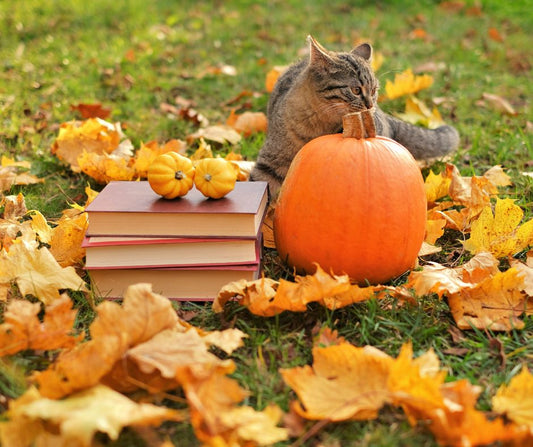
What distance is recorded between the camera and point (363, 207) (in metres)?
1.82

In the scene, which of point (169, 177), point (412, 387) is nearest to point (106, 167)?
point (169, 177)

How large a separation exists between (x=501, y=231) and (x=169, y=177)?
1193 mm

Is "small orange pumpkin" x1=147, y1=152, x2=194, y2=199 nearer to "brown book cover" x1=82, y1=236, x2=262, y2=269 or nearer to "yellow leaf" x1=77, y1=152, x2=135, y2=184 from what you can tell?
"brown book cover" x1=82, y1=236, x2=262, y2=269

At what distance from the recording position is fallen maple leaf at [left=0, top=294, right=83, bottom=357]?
1.49 meters

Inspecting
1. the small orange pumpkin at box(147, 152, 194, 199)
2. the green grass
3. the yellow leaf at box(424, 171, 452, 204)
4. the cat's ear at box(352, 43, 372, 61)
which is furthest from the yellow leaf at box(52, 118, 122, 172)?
the yellow leaf at box(424, 171, 452, 204)

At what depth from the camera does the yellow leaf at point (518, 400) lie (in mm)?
1321

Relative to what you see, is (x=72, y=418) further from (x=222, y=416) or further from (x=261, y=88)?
(x=261, y=88)

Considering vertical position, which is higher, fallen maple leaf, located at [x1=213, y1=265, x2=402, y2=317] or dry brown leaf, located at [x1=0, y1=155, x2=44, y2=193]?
fallen maple leaf, located at [x1=213, y1=265, x2=402, y2=317]

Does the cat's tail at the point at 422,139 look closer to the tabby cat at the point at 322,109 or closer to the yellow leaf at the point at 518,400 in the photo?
the tabby cat at the point at 322,109

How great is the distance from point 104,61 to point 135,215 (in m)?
3.19

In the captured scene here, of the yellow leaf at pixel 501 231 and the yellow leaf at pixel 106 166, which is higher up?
the yellow leaf at pixel 501 231

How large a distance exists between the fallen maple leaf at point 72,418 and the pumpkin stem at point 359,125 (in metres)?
1.10

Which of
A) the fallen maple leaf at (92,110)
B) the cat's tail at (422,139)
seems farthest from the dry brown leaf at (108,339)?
the fallen maple leaf at (92,110)

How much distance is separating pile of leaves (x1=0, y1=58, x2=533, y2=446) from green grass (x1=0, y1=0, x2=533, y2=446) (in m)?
0.06
